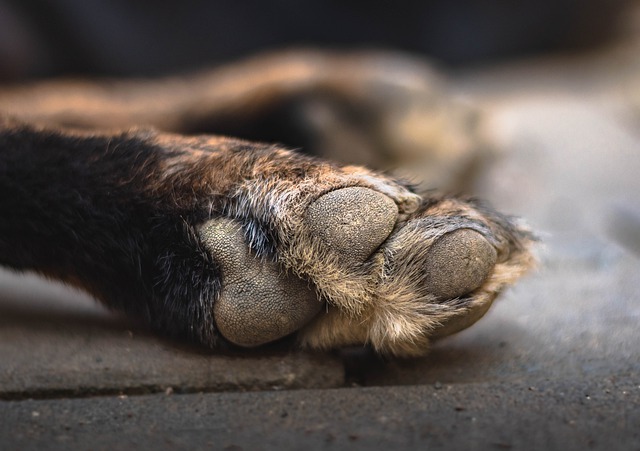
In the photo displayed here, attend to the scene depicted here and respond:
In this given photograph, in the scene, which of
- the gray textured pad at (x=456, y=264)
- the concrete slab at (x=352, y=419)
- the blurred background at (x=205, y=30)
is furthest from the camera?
the blurred background at (x=205, y=30)

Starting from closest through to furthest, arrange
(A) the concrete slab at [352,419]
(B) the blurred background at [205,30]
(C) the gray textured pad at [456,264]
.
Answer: (A) the concrete slab at [352,419] → (C) the gray textured pad at [456,264] → (B) the blurred background at [205,30]

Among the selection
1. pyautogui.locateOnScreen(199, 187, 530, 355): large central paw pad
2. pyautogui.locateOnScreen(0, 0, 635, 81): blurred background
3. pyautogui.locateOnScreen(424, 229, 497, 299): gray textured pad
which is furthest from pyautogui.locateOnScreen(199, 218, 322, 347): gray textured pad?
pyautogui.locateOnScreen(0, 0, 635, 81): blurred background

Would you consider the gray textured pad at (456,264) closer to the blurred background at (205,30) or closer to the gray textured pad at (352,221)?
the gray textured pad at (352,221)

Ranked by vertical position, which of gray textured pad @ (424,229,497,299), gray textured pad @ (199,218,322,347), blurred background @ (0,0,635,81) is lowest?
gray textured pad @ (199,218,322,347)

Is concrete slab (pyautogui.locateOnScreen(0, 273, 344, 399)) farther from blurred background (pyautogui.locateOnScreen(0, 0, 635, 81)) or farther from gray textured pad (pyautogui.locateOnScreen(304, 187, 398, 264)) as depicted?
blurred background (pyautogui.locateOnScreen(0, 0, 635, 81))

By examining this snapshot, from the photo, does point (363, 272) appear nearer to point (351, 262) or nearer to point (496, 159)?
point (351, 262)

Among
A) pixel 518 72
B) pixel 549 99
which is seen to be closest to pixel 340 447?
pixel 549 99

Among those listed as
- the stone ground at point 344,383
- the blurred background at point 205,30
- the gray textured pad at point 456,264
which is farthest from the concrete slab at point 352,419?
the blurred background at point 205,30
